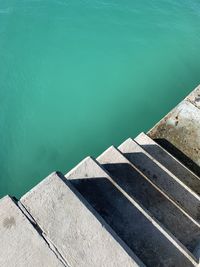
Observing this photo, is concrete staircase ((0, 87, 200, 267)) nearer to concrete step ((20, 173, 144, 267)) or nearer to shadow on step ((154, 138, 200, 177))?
concrete step ((20, 173, 144, 267))

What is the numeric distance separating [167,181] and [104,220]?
1.61 m

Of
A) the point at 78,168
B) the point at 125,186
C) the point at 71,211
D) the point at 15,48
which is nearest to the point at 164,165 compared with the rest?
the point at 125,186

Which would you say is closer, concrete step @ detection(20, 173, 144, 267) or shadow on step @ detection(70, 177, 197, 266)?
concrete step @ detection(20, 173, 144, 267)

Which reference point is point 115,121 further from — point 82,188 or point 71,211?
point 71,211

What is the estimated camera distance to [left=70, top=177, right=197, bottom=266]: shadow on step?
2.92 meters

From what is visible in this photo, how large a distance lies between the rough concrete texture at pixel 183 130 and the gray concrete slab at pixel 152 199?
4.57ft

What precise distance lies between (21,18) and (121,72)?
11.4 ft

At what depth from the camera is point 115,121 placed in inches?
267

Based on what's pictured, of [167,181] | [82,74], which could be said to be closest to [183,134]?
[167,181]

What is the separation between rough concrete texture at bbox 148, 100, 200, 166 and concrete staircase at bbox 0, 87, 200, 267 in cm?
93

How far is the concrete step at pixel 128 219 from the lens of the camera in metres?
2.91

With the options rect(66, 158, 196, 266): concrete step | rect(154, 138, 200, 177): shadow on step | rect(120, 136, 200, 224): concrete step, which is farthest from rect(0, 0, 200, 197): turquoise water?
rect(66, 158, 196, 266): concrete step

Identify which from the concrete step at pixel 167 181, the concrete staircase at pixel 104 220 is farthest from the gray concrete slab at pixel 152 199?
the concrete step at pixel 167 181

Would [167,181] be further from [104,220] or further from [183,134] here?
[104,220]
